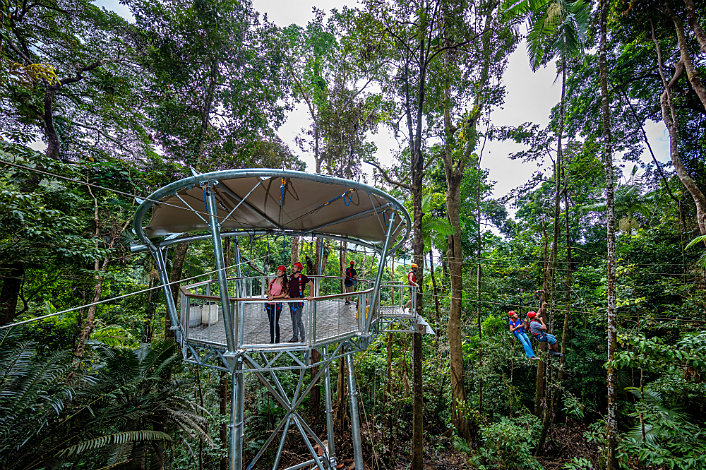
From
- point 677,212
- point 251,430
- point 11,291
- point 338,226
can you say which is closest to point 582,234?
point 677,212

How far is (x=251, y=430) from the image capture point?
12.0 m

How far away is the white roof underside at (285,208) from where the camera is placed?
5.20 metres

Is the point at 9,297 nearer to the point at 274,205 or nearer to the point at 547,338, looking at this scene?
the point at 274,205

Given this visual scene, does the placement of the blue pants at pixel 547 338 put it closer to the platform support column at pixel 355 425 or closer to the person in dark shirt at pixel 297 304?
the platform support column at pixel 355 425

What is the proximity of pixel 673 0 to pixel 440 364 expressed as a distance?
1544 cm

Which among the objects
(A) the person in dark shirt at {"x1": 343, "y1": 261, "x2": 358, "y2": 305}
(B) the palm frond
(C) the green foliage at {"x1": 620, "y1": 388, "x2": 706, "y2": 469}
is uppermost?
(A) the person in dark shirt at {"x1": 343, "y1": 261, "x2": 358, "y2": 305}

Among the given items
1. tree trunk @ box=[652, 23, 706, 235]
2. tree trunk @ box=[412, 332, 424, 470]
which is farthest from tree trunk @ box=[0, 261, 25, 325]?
tree trunk @ box=[652, 23, 706, 235]

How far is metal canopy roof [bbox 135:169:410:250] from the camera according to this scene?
169 inches

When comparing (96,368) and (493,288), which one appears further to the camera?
(493,288)

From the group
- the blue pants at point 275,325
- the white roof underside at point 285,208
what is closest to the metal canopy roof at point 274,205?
the white roof underside at point 285,208

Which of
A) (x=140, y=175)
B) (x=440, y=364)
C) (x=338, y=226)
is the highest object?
(x=140, y=175)

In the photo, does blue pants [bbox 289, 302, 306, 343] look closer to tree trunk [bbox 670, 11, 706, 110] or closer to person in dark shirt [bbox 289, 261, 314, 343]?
person in dark shirt [bbox 289, 261, 314, 343]

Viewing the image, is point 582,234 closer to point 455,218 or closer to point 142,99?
point 455,218

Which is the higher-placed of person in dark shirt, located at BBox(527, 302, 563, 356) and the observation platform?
the observation platform
